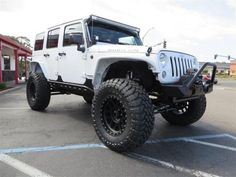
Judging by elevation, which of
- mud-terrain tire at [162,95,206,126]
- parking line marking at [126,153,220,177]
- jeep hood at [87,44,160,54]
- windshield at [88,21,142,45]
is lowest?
parking line marking at [126,153,220,177]

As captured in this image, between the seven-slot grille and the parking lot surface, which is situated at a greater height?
the seven-slot grille

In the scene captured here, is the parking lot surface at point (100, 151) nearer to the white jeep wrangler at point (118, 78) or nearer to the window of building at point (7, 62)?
the white jeep wrangler at point (118, 78)

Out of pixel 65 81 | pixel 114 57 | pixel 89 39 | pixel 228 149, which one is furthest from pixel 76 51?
pixel 228 149

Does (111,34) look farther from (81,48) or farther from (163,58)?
(163,58)

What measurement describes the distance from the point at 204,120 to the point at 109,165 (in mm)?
4018

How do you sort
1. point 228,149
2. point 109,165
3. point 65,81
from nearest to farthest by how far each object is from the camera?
point 109,165, point 228,149, point 65,81

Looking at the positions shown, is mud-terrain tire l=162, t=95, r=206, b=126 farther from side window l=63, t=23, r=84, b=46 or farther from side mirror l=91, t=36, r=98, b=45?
side window l=63, t=23, r=84, b=46

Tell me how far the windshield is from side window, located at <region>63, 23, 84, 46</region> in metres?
0.25

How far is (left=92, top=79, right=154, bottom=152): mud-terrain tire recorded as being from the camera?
161 inches

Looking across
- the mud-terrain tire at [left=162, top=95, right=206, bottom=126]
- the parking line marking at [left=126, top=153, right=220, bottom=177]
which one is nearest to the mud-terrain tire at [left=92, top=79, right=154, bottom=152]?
the parking line marking at [left=126, top=153, right=220, bottom=177]

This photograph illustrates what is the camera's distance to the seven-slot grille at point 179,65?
180 inches

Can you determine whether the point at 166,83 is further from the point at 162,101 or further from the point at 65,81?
the point at 65,81

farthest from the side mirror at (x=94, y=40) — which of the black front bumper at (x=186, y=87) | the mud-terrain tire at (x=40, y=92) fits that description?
the mud-terrain tire at (x=40, y=92)

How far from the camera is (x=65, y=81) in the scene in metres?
6.46
